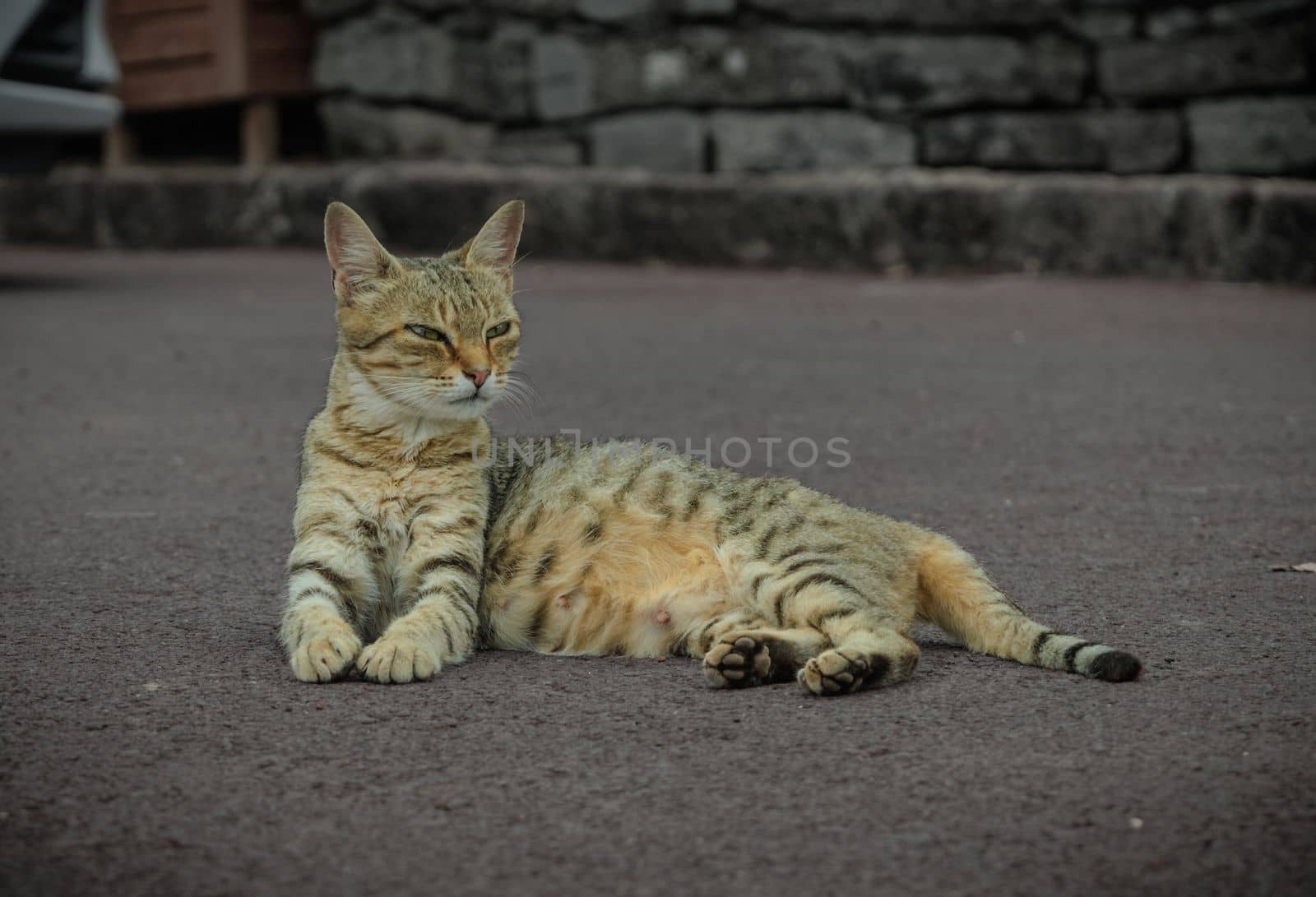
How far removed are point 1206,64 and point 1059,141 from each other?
3.62ft

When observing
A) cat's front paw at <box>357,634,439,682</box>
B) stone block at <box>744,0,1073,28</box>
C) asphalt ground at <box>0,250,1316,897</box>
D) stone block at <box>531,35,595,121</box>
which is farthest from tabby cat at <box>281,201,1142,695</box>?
stone block at <box>531,35,595,121</box>

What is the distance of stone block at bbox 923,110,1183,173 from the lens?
10820 millimetres

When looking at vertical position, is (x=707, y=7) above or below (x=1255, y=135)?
above

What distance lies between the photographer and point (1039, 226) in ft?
34.7

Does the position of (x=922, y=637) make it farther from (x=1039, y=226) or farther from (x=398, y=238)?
(x=398, y=238)

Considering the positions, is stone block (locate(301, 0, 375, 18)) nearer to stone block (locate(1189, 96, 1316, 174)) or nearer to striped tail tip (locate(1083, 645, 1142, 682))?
stone block (locate(1189, 96, 1316, 174))

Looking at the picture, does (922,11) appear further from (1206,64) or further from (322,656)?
(322,656)

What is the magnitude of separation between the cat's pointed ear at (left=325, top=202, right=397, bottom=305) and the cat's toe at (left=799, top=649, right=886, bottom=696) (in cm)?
163

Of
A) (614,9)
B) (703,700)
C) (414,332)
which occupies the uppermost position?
(614,9)

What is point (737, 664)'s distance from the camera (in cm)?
332

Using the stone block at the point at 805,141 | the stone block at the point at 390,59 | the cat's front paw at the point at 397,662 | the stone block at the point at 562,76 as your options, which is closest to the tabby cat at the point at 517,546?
the cat's front paw at the point at 397,662

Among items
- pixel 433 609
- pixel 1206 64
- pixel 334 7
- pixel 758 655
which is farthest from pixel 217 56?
pixel 758 655

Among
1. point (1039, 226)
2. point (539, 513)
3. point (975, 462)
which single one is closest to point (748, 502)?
point (539, 513)

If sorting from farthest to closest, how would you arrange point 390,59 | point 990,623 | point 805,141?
point 390,59, point 805,141, point 990,623
